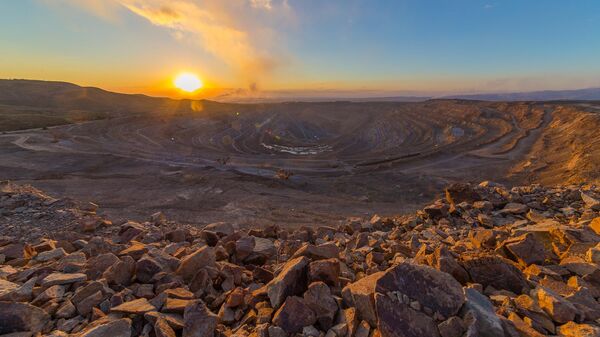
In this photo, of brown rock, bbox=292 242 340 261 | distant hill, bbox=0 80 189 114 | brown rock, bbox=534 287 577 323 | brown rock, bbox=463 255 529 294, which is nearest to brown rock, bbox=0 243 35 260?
brown rock, bbox=292 242 340 261

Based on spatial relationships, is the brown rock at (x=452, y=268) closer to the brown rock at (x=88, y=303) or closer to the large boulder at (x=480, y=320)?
the large boulder at (x=480, y=320)

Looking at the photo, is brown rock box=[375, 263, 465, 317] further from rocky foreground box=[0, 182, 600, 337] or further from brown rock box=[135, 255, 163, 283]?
brown rock box=[135, 255, 163, 283]

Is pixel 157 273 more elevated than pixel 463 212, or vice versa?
pixel 157 273

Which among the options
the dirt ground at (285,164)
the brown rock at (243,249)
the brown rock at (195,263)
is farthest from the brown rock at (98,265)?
the dirt ground at (285,164)

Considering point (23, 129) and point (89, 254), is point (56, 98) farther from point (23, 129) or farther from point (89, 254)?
point (89, 254)

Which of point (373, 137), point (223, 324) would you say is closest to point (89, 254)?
point (223, 324)
